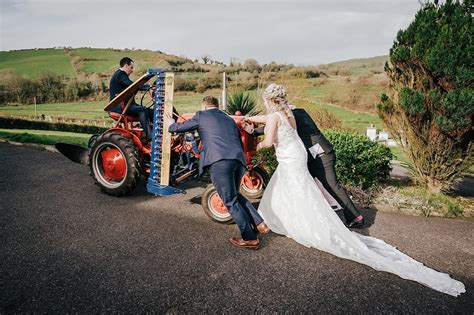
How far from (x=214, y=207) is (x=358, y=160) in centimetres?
319

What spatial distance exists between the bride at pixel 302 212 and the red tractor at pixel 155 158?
2.57ft

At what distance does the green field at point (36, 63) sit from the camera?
2238cm

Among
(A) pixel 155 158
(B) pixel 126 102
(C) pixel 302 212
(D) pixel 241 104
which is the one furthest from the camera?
(D) pixel 241 104

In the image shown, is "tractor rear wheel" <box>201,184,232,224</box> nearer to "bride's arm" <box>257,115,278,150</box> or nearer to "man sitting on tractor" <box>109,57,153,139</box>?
"bride's arm" <box>257,115,278,150</box>

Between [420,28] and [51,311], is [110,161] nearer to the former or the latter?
[51,311]

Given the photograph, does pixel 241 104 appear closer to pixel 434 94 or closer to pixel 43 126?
pixel 434 94

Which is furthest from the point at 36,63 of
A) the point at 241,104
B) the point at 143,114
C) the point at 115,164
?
the point at 143,114

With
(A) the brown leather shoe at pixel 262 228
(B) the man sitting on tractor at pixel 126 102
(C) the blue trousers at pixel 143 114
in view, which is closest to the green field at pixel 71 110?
(B) the man sitting on tractor at pixel 126 102

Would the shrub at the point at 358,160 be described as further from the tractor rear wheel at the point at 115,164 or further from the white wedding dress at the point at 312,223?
the tractor rear wheel at the point at 115,164

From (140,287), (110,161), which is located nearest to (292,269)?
(140,287)

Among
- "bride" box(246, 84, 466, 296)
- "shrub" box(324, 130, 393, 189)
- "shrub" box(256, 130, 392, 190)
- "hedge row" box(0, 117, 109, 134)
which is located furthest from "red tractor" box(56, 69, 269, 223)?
"hedge row" box(0, 117, 109, 134)

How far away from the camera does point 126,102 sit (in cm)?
585

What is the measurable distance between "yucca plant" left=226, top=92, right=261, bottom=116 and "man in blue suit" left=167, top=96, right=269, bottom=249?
14.1 ft

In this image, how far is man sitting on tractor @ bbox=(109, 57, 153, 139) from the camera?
5.67 meters
